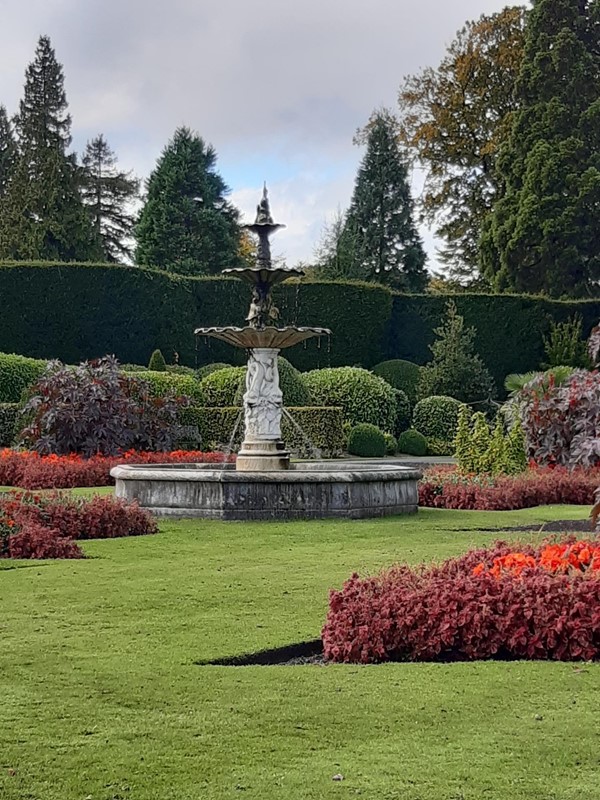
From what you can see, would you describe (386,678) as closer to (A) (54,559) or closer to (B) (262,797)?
(B) (262,797)

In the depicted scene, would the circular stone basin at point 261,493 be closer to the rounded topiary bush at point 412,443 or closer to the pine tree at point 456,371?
the rounded topiary bush at point 412,443

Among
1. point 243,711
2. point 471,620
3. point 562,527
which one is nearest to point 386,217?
point 562,527

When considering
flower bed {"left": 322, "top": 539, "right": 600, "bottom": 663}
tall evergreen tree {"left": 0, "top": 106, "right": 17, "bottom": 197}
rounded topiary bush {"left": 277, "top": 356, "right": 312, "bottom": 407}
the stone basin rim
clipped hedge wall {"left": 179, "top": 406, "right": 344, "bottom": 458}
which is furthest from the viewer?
tall evergreen tree {"left": 0, "top": 106, "right": 17, "bottom": 197}

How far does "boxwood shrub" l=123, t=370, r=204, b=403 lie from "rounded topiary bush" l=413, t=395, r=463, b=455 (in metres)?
5.58

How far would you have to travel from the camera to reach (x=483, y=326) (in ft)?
97.8

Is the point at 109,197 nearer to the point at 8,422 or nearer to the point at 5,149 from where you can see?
the point at 5,149

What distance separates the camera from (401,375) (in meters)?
28.2

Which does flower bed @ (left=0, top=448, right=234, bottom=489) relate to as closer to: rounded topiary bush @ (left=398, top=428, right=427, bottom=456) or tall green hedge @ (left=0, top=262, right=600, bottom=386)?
rounded topiary bush @ (left=398, top=428, right=427, bottom=456)

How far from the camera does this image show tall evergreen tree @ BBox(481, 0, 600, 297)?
107 ft

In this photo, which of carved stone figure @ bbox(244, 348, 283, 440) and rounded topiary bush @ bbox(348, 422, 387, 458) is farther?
rounded topiary bush @ bbox(348, 422, 387, 458)

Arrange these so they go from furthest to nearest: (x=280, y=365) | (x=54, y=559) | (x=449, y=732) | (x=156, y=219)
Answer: (x=156, y=219) → (x=280, y=365) → (x=54, y=559) → (x=449, y=732)

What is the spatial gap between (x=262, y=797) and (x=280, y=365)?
20.4 metres

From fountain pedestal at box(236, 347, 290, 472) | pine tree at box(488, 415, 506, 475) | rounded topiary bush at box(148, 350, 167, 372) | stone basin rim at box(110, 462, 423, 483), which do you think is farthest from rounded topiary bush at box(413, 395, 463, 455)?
stone basin rim at box(110, 462, 423, 483)

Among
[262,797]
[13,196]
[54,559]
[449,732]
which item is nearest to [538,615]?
[449,732]
